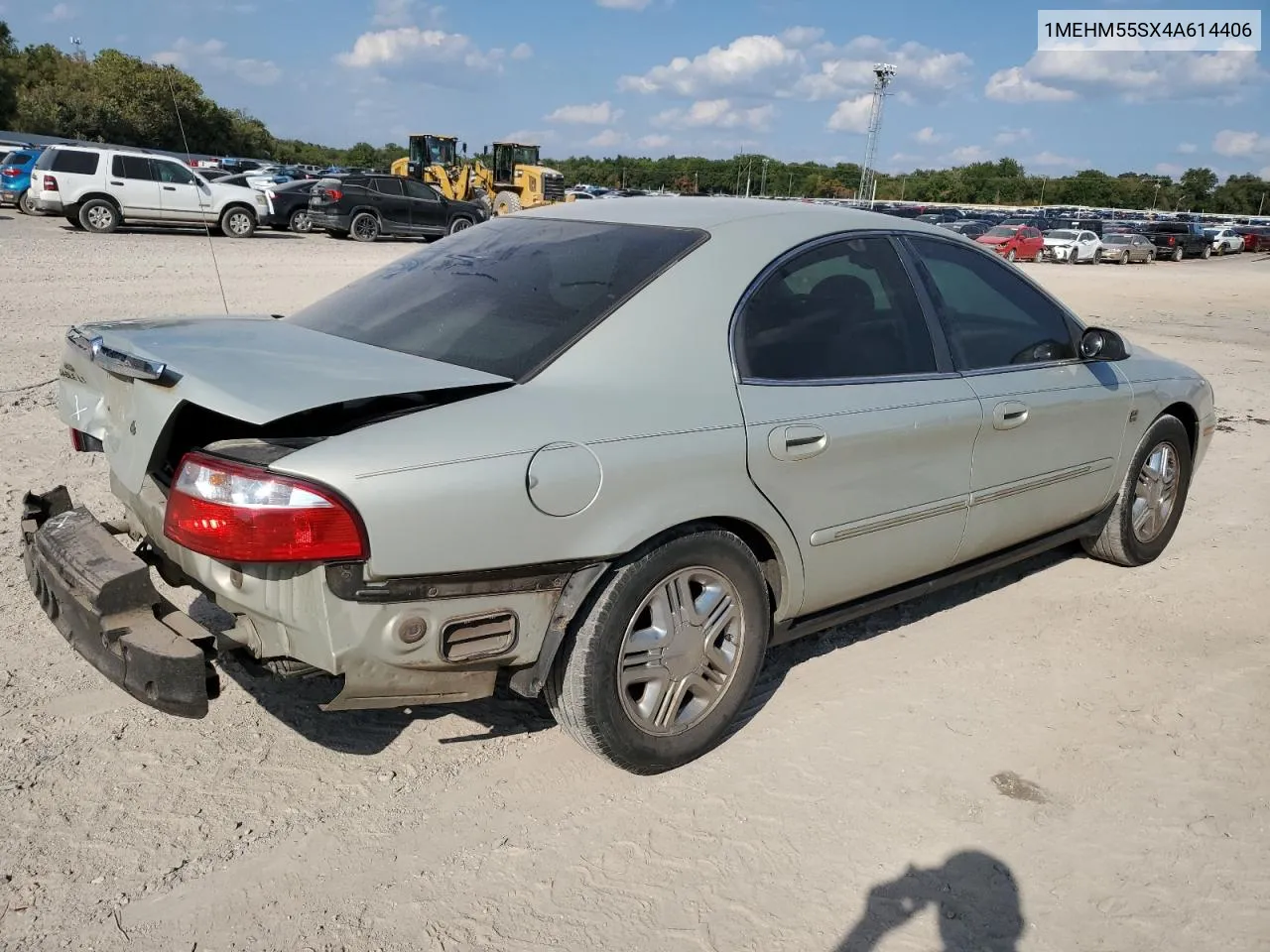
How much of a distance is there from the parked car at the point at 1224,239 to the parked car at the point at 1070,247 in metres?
13.6

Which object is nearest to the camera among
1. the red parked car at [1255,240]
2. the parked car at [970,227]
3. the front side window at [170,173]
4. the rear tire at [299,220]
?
the front side window at [170,173]

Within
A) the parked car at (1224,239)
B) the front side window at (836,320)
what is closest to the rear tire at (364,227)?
the front side window at (836,320)

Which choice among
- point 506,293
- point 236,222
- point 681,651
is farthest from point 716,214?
point 236,222

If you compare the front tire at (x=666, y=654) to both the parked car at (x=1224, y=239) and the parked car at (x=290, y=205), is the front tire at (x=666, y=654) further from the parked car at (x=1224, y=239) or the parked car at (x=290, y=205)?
the parked car at (x=1224, y=239)

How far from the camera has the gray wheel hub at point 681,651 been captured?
304 centimetres

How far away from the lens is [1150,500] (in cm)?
515

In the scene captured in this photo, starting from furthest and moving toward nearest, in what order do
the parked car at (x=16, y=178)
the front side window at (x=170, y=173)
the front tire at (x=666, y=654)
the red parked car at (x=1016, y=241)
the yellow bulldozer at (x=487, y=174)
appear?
the red parked car at (x=1016, y=241) < the yellow bulldozer at (x=487, y=174) < the parked car at (x=16, y=178) < the front side window at (x=170, y=173) < the front tire at (x=666, y=654)

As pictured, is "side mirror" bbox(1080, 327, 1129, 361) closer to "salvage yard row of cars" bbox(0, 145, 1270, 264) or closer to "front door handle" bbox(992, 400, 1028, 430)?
"front door handle" bbox(992, 400, 1028, 430)

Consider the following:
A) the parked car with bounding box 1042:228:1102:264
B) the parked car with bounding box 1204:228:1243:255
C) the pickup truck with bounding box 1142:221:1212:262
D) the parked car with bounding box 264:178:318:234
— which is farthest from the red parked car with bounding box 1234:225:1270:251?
the parked car with bounding box 264:178:318:234

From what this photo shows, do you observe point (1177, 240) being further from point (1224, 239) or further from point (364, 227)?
point (364, 227)

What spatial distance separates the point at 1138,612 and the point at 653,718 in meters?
2.71

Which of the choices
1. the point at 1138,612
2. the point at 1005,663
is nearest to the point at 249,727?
the point at 1005,663

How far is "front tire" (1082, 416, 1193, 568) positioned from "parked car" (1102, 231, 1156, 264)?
123 feet

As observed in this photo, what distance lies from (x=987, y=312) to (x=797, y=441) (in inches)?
56.8
